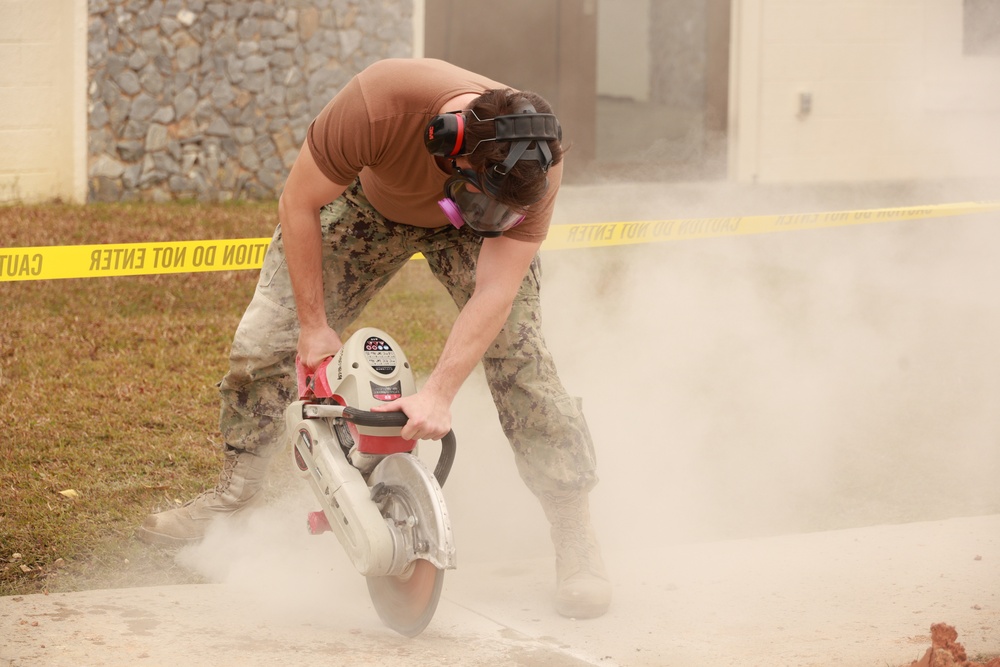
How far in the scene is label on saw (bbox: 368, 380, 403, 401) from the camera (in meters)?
2.58

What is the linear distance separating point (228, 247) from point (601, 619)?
2841 mm

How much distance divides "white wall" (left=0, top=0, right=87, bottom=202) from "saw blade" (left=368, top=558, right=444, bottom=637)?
6.16 meters

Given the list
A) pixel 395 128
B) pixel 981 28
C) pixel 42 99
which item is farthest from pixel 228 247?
pixel 981 28

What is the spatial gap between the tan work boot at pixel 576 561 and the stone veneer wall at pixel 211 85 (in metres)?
5.91

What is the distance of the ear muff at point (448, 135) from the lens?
97.7 inches

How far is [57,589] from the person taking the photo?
3.00m

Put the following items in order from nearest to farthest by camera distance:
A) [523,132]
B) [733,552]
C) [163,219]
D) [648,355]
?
1. [523,132]
2. [733,552]
3. [648,355]
4. [163,219]

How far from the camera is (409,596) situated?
2.62 meters

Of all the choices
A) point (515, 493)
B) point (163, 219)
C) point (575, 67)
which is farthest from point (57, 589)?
point (575, 67)

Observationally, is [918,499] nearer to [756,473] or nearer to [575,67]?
[756,473]

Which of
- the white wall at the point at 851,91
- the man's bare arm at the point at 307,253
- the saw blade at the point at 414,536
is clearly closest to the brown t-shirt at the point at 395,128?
the man's bare arm at the point at 307,253

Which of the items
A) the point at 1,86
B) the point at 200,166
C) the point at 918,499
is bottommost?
the point at 918,499

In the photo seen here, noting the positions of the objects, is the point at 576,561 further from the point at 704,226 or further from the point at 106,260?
the point at 704,226

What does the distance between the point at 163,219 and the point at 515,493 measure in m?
4.15
